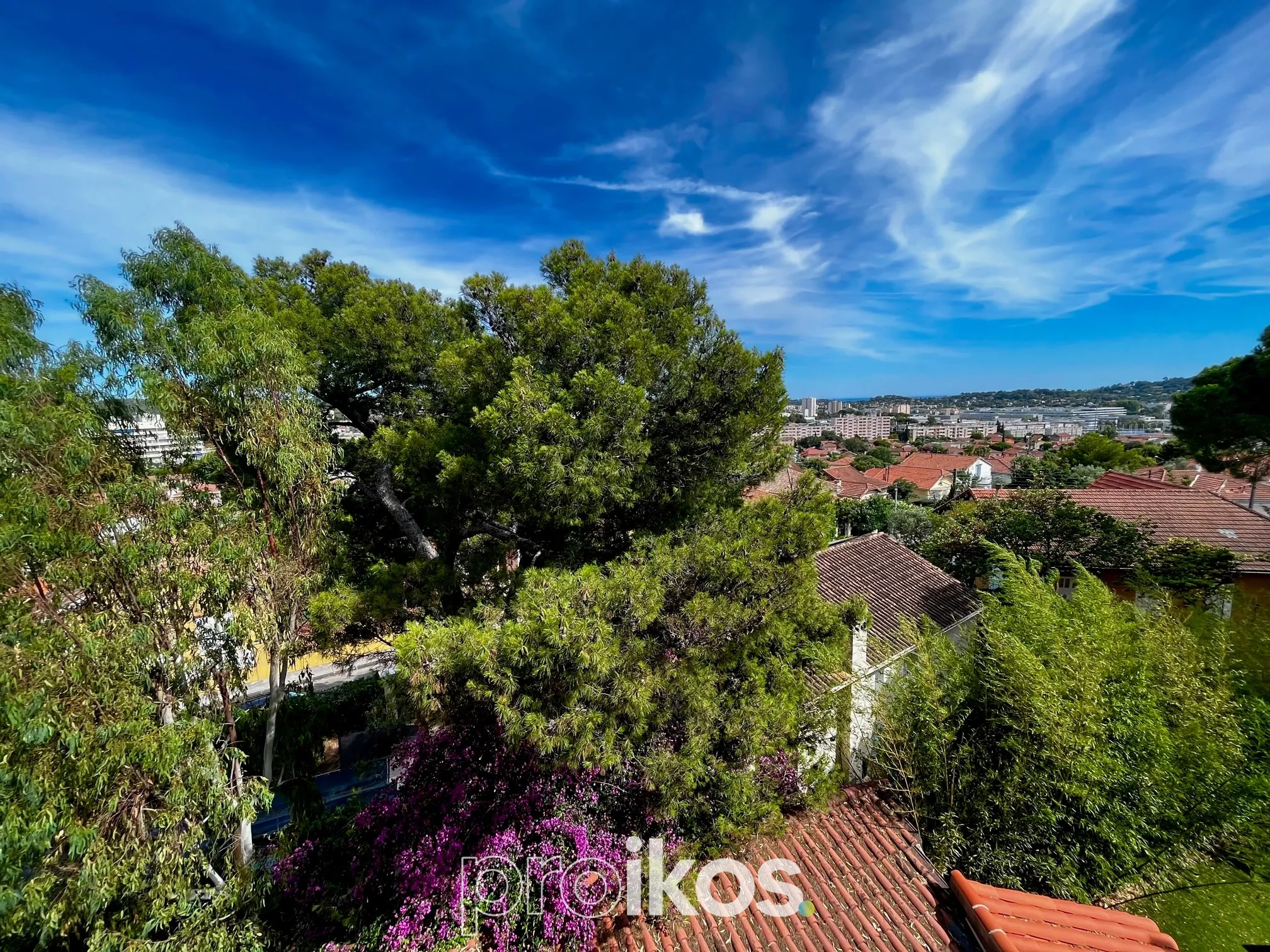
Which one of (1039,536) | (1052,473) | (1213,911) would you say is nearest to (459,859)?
(1213,911)

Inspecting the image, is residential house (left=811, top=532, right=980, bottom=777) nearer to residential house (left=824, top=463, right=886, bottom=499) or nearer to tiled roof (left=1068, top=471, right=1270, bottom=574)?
tiled roof (left=1068, top=471, right=1270, bottom=574)

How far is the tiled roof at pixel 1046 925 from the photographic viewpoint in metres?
3.30

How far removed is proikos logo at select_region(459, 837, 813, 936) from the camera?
403 cm

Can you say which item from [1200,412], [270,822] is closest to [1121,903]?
[1200,412]

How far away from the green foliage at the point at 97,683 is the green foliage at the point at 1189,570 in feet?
40.7

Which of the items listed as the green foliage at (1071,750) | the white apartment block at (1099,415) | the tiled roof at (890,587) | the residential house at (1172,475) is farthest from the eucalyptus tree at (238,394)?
the white apartment block at (1099,415)

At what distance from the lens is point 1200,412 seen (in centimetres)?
658

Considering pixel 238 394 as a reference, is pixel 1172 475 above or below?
below

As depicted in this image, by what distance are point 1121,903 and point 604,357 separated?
7113mm

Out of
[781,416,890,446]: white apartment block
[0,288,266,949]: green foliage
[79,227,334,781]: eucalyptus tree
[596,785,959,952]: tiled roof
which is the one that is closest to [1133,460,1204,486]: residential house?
[596,785,959,952]: tiled roof

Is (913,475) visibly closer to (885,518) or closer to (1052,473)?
(1052,473)

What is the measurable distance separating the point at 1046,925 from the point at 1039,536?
33.6ft

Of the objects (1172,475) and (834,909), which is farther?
(1172,475)

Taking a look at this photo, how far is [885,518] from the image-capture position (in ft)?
79.8
